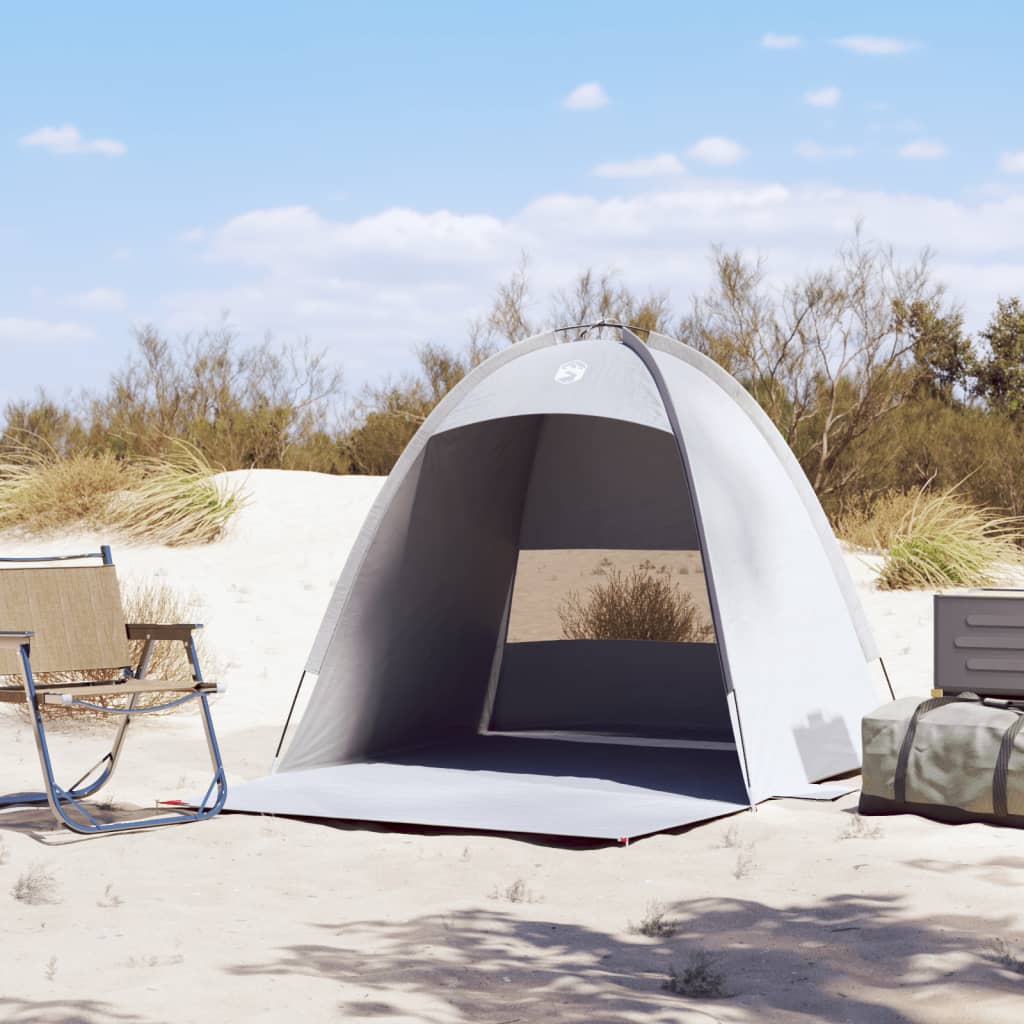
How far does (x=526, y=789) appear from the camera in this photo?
5031mm

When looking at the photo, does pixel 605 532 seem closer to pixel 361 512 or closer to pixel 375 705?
pixel 375 705

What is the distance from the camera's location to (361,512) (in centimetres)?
1217

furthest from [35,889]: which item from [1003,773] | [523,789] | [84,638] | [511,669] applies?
[511,669]

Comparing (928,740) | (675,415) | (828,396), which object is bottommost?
(928,740)

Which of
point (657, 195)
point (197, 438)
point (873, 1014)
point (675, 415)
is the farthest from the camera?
point (657, 195)

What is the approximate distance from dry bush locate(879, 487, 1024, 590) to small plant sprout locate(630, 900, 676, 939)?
7632mm

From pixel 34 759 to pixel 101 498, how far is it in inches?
270

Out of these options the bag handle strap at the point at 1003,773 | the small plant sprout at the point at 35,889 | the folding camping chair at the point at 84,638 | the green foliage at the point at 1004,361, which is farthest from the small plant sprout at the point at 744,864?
the green foliage at the point at 1004,361

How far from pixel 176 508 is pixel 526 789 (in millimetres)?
7282

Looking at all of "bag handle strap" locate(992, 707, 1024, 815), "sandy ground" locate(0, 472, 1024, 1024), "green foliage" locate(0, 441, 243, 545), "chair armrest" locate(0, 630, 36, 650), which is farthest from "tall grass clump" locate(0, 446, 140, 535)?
"bag handle strap" locate(992, 707, 1024, 815)

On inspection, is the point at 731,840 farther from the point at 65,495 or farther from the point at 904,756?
the point at 65,495

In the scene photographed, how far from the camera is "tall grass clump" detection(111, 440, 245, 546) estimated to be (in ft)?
37.8

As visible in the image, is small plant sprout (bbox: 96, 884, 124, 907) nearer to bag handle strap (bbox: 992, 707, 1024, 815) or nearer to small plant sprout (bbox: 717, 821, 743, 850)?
small plant sprout (bbox: 717, 821, 743, 850)

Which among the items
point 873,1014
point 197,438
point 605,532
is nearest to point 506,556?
point 605,532
